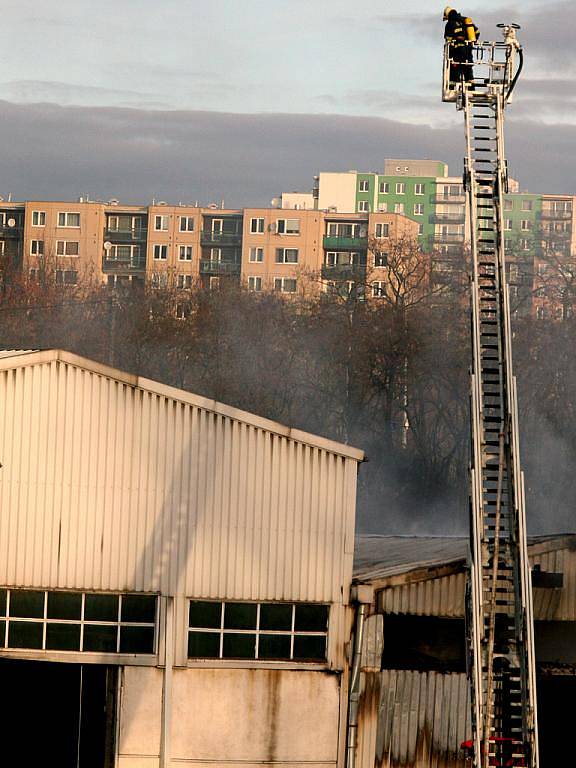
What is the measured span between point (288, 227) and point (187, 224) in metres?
9.71

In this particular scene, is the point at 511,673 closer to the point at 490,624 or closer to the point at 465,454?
the point at 490,624

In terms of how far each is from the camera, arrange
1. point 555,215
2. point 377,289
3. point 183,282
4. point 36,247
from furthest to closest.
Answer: point 555,215 < point 36,247 < point 183,282 < point 377,289

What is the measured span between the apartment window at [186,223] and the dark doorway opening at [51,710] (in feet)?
327

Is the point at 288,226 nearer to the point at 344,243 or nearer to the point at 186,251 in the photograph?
the point at 344,243

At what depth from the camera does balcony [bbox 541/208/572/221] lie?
16025 cm

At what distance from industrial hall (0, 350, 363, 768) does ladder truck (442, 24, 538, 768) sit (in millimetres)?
2395

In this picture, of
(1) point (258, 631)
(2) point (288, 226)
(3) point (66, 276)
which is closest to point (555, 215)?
(2) point (288, 226)

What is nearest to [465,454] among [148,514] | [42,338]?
[42,338]

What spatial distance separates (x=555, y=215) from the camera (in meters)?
168

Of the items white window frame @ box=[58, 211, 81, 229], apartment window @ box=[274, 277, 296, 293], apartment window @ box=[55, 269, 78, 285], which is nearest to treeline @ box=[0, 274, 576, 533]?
apartment window @ box=[55, 269, 78, 285]

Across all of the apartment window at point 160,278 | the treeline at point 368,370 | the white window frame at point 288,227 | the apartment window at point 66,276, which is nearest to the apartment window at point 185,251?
the white window frame at point 288,227

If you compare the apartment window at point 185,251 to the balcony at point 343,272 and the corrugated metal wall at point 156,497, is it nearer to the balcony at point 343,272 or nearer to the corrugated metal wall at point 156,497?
the balcony at point 343,272

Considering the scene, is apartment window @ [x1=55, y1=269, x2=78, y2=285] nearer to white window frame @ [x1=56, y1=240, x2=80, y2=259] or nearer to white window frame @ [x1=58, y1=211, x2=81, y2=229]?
white window frame @ [x1=56, y1=240, x2=80, y2=259]

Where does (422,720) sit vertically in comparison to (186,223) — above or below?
below
